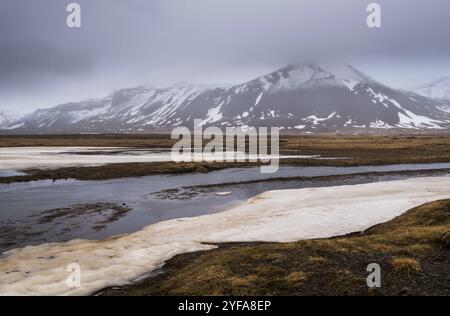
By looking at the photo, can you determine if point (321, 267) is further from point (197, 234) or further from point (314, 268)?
point (197, 234)

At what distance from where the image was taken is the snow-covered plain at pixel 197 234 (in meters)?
14.9

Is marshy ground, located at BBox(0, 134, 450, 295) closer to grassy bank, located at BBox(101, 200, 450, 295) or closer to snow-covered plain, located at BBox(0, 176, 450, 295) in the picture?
grassy bank, located at BBox(101, 200, 450, 295)

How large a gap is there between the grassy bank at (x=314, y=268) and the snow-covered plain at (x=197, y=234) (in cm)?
125

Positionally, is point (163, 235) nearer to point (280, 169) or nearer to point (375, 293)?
point (375, 293)

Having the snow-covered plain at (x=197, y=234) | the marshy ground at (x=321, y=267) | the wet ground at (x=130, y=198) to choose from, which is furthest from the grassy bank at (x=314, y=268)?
the wet ground at (x=130, y=198)

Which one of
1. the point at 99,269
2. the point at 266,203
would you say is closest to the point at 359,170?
the point at 266,203

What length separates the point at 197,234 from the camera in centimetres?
2116

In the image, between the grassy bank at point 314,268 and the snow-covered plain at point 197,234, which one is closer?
the grassy bank at point 314,268

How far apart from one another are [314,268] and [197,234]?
26.3 ft

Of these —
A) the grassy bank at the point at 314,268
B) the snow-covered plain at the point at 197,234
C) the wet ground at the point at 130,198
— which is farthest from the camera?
the wet ground at the point at 130,198

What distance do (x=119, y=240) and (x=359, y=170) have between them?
4123 centimetres

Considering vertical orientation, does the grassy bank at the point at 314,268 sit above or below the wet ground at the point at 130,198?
above

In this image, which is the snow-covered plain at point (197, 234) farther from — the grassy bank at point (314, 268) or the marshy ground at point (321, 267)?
the grassy bank at point (314, 268)
